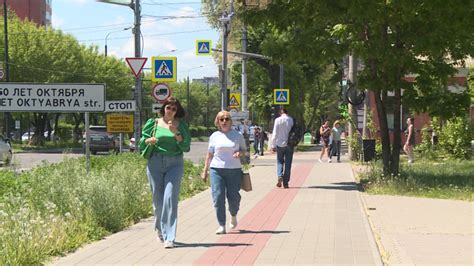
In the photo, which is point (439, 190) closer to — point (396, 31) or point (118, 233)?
point (396, 31)

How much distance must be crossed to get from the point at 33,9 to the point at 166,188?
105 m

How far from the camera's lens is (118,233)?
938cm

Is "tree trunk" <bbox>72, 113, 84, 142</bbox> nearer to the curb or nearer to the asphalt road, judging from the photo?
the asphalt road

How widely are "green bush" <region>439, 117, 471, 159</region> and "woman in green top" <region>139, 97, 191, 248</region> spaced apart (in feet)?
60.6

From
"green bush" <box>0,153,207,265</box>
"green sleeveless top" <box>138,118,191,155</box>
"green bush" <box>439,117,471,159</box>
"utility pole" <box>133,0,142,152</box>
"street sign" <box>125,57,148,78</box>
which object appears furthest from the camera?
"green bush" <box>439,117,471,159</box>

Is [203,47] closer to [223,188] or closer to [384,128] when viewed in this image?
[384,128]

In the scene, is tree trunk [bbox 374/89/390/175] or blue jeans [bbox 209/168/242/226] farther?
tree trunk [bbox 374/89/390/175]

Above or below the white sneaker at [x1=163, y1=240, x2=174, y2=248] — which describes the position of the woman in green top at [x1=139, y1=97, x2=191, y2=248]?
above

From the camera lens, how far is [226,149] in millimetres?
9359

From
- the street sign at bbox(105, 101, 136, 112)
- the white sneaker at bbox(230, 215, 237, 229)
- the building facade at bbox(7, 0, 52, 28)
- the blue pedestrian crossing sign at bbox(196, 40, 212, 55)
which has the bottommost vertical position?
the white sneaker at bbox(230, 215, 237, 229)

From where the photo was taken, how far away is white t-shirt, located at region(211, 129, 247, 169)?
9.34m

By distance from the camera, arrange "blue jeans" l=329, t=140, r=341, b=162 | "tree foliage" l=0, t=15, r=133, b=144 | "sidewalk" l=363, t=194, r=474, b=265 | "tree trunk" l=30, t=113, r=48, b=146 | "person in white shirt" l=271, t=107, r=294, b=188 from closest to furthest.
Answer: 1. "sidewalk" l=363, t=194, r=474, b=265
2. "person in white shirt" l=271, t=107, r=294, b=188
3. "blue jeans" l=329, t=140, r=341, b=162
4. "tree foliage" l=0, t=15, r=133, b=144
5. "tree trunk" l=30, t=113, r=48, b=146

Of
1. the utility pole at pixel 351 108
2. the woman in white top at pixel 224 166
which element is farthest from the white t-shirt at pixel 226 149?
the utility pole at pixel 351 108

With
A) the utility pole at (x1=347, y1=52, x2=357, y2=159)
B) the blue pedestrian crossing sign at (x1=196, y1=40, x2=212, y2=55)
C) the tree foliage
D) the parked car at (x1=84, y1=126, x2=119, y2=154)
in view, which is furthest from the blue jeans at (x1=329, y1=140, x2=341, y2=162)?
the tree foliage
